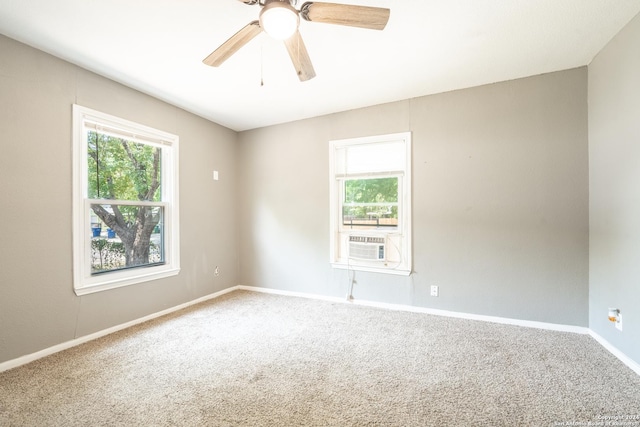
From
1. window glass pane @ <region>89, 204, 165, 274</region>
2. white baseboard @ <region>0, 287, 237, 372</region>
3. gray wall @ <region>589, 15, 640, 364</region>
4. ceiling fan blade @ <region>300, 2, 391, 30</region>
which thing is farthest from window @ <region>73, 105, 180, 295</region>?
gray wall @ <region>589, 15, 640, 364</region>

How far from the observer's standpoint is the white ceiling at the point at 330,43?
6.05 feet

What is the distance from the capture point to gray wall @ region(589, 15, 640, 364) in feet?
6.50

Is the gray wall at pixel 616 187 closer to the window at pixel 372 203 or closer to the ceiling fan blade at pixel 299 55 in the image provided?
the window at pixel 372 203

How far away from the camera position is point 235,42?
65.9 inches

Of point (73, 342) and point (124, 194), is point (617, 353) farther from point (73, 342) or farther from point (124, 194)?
point (124, 194)

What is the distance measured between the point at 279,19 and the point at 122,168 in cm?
253

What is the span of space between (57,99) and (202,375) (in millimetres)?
2598

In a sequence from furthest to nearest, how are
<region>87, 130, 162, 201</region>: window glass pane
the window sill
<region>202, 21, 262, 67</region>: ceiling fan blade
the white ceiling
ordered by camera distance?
the window sill, <region>87, 130, 162, 201</region>: window glass pane, the white ceiling, <region>202, 21, 262, 67</region>: ceiling fan blade

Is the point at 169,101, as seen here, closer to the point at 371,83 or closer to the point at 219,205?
the point at 219,205

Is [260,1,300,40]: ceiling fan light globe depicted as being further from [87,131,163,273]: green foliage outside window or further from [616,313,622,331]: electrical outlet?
[616,313,622,331]: electrical outlet

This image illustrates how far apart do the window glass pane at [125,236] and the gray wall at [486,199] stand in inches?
71.5

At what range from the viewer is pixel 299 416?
61.8 inches

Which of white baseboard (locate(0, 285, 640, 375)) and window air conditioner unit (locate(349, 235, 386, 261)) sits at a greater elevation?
window air conditioner unit (locate(349, 235, 386, 261))

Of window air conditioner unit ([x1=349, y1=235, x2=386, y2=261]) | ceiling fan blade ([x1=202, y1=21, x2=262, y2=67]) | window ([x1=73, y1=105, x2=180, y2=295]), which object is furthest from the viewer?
window air conditioner unit ([x1=349, y1=235, x2=386, y2=261])
